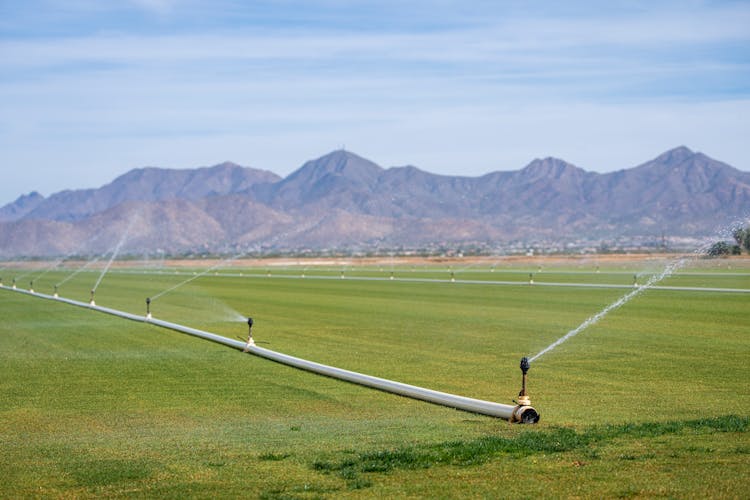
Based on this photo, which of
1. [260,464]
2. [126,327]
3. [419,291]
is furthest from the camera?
[419,291]

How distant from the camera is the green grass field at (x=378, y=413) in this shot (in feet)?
31.1

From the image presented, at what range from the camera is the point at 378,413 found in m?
14.0

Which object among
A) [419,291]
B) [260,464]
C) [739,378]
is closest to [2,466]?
[260,464]

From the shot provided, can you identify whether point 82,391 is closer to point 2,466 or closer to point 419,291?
point 2,466

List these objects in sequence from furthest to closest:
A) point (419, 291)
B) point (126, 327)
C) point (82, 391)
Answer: point (419, 291)
point (126, 327)
point (82, 391)

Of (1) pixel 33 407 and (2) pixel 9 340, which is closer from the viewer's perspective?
(1) pixel 33 407

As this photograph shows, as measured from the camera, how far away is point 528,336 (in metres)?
26.1

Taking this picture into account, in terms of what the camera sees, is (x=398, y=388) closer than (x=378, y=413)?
No

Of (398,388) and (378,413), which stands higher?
(398,388)

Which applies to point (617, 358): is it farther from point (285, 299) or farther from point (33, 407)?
point (285, 299)

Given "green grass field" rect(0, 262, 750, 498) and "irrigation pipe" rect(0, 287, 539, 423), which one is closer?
"green grass field" rect(0, 262, 750, 498)

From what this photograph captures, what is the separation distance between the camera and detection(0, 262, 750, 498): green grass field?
949 cm

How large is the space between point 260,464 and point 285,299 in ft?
121

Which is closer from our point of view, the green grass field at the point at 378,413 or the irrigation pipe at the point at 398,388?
the green grass field at the point at 378,413
